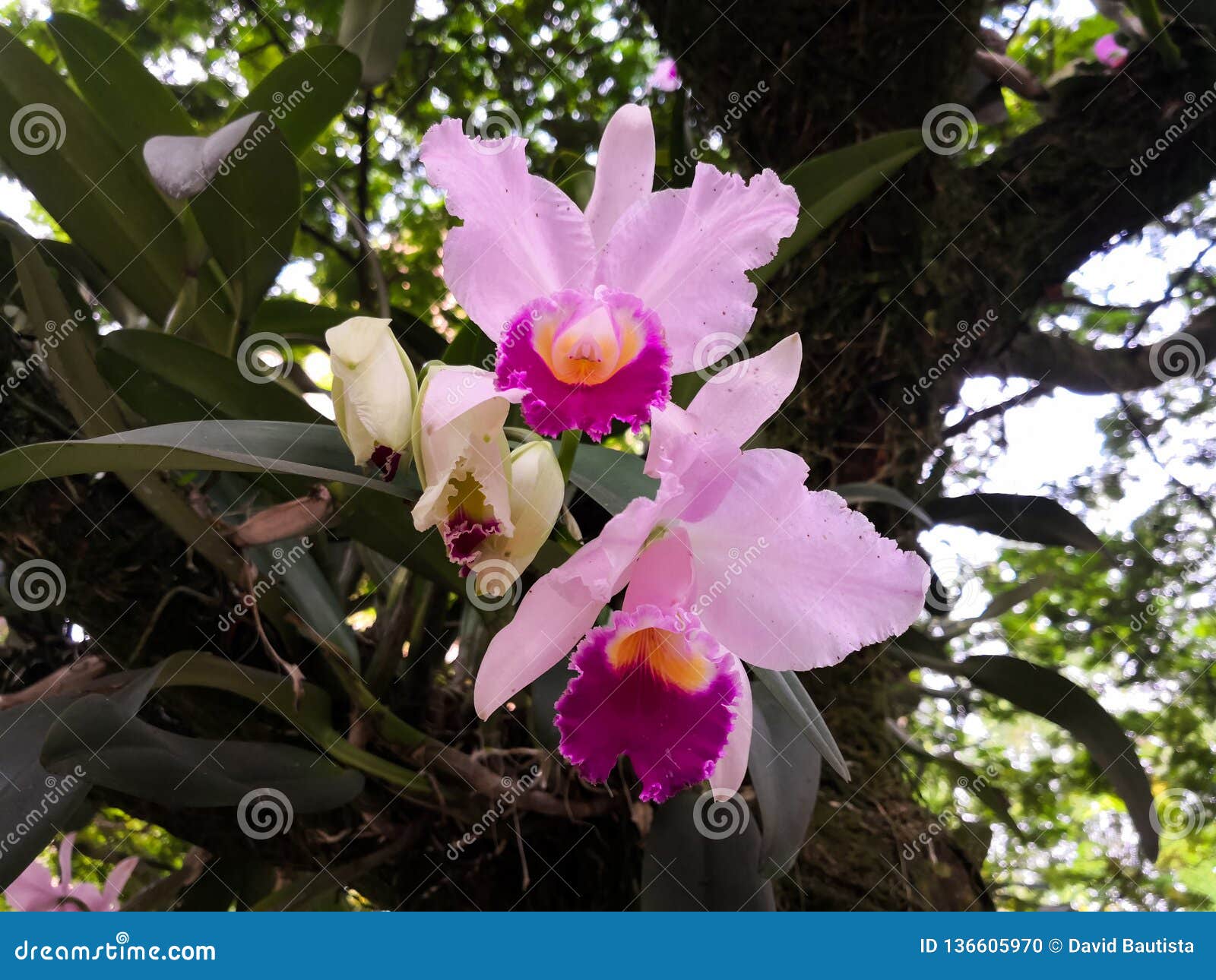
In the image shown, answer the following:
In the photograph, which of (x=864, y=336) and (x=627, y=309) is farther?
(x=864, y=336)

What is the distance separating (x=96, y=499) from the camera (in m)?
0.84

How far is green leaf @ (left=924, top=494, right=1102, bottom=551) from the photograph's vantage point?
1068 mm

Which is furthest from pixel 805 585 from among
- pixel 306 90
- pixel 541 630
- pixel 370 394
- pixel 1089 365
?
pixel 1089 365

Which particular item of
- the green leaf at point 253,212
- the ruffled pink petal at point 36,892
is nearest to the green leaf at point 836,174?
the green leaf at point 253,212

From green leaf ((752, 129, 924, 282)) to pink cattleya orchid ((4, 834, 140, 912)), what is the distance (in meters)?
1.06

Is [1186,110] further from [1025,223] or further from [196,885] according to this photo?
[196,885]

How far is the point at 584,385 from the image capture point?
0.55m

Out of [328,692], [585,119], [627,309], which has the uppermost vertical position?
[585,119]

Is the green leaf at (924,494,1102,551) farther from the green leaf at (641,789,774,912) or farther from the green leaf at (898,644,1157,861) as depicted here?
the green leaf at (641,789,774,912)

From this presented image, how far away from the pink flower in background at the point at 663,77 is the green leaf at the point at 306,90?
99cm

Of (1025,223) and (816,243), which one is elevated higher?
(1025,223)

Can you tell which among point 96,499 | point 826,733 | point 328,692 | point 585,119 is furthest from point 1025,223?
point 96,499

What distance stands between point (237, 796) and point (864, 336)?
0.92 m

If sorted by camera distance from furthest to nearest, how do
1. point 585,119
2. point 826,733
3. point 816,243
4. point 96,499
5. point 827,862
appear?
point 585,119, point 816,243, point 827,862, point 96,499, point 826,733
